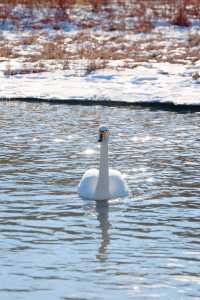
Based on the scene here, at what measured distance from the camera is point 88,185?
11180 mm

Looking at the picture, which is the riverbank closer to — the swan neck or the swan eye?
the swan eye

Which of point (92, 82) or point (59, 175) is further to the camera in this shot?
point (92, 82)

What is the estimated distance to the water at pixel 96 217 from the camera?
779 cm

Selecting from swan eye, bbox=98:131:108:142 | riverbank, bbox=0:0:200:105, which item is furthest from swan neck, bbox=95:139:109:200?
riverbank, bbox=0:0:200:105

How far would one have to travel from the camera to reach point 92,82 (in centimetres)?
2259

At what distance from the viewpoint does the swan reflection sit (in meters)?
8.76

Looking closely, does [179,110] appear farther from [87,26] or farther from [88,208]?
[87,26]

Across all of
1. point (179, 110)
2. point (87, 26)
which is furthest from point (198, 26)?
point (179, 110)

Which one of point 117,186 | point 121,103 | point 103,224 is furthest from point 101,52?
point 103,224

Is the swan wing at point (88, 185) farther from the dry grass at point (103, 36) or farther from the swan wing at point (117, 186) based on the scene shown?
the dry grass at point (103, 36)

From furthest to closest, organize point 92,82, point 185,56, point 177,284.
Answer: point 185,56
point 92,82
point 177,284

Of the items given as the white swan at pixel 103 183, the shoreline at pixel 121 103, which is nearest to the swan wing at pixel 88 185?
the white swan at pixel 103 183

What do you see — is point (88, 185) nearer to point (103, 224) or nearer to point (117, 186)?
point (117, 186)

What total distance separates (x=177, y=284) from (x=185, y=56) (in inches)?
723
